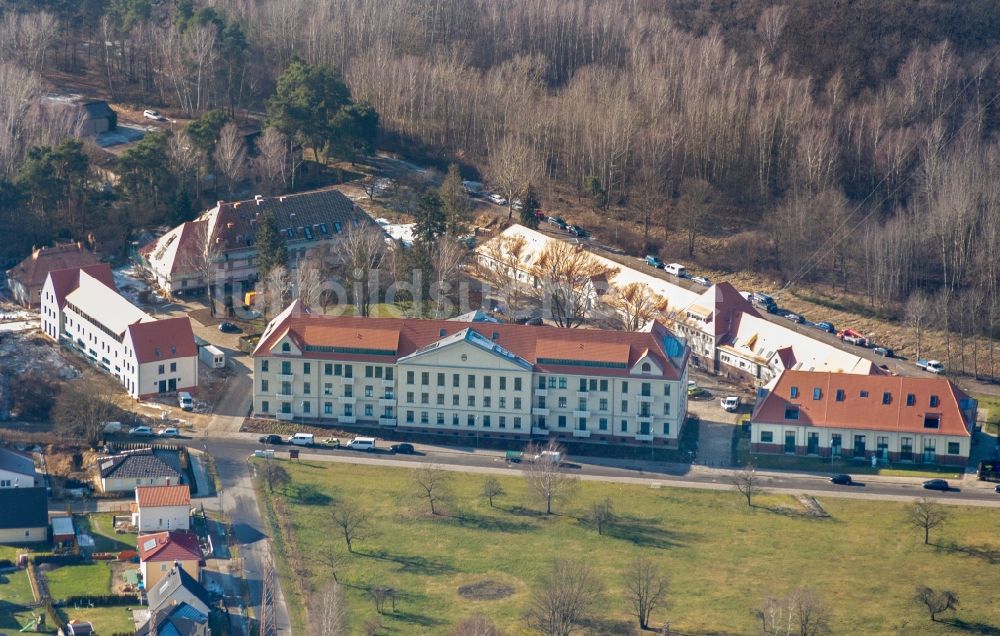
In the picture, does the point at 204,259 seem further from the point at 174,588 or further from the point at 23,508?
the point at 174,588

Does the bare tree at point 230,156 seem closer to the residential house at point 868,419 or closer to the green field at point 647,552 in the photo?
the green field at point 647,552

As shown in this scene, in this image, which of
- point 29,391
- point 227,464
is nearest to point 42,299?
point 29,391

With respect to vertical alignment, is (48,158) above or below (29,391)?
above

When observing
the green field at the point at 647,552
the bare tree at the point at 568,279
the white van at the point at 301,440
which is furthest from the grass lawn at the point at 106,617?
the bare tree at the point at 568,279

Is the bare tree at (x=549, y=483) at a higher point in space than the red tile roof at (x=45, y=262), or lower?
lower

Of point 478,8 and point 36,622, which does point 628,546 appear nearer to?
point 36,622

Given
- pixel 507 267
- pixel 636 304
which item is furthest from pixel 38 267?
pixel 636 304
